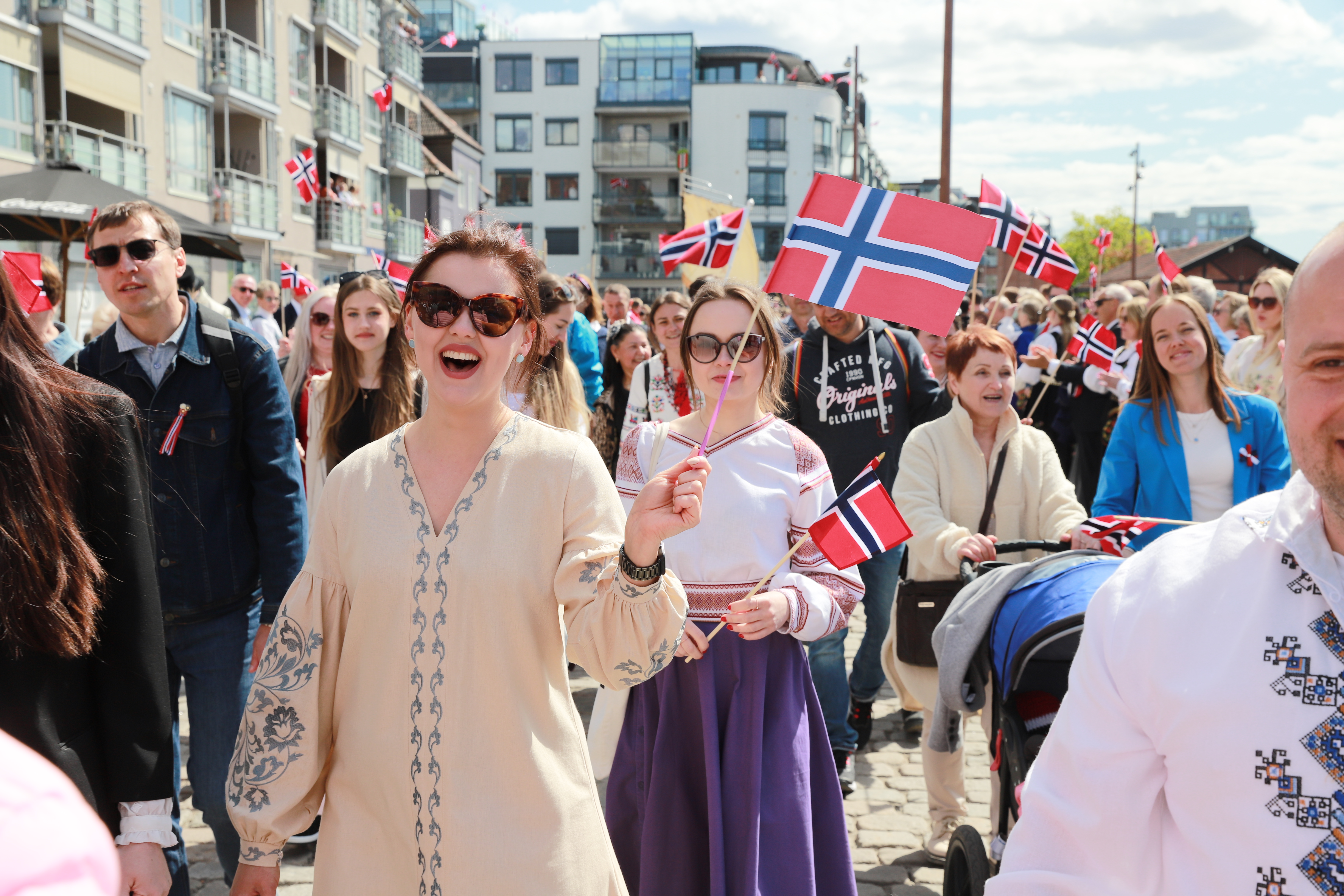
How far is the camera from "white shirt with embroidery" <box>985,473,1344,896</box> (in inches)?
59.4

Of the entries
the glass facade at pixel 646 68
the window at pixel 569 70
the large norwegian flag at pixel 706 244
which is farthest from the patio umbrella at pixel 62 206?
the window at pixel 569 70

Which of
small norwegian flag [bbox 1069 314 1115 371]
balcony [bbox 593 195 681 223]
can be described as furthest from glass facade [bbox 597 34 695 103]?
small norwegian flag [bbox 1069 314 1115 371]

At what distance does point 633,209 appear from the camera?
5694 cm

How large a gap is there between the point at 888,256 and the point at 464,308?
1462 mm

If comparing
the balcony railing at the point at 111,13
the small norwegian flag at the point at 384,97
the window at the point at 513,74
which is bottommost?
the small norwegian flag at the point at 384,97

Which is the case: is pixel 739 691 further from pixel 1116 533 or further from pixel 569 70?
pixel 569 70

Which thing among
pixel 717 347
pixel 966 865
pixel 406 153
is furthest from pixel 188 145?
pixel 966 865

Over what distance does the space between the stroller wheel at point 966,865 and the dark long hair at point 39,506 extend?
2.75 meters

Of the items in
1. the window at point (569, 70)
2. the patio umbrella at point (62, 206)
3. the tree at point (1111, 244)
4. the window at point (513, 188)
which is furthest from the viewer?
the tree at point (1111, 244)

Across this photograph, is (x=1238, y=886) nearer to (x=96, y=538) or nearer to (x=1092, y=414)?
(x=96, y=538)

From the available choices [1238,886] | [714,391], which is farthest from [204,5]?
[1238,886]

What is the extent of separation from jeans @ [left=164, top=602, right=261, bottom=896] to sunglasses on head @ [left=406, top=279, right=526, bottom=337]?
72.1 inches

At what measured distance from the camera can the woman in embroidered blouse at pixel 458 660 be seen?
2166 millimetres

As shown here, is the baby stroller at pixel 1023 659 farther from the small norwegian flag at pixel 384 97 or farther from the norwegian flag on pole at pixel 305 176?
the small norwegian flag at pixel 384 97
